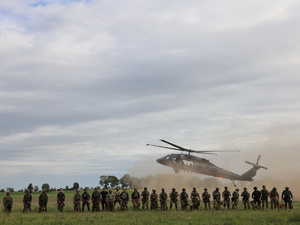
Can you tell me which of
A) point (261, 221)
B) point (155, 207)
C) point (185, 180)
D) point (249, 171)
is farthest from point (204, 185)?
point (261, 221)

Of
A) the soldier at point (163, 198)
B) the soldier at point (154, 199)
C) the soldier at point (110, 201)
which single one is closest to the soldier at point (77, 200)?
the soldier at point (110, 201)

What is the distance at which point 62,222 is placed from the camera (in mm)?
19953

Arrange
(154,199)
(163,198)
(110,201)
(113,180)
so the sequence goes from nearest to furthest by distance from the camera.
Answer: (163,198) → (110,201) → (154,199) → (113,180)

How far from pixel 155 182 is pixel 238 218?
127 ft

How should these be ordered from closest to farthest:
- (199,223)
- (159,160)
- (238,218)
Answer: (199,223)
(238,218)
(159,160)

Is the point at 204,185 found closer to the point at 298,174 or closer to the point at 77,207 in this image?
the point at 298,174

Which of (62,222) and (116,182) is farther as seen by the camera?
(116,182)

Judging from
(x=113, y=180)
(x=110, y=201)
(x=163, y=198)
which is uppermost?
(x=113, y=180)

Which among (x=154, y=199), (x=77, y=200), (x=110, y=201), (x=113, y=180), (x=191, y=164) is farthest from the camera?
(x=113, y=180)

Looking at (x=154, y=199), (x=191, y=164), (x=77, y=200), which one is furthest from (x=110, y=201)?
(x=191, y=164)

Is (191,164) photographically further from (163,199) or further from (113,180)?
(113,180)

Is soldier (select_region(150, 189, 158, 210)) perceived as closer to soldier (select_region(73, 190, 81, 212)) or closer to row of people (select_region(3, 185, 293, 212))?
row of people (select_region(3, 185, 293, 212))

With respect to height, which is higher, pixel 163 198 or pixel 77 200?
pixel 163 198

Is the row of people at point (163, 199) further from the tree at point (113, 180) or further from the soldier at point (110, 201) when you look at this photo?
the tree at point (113, 180)
